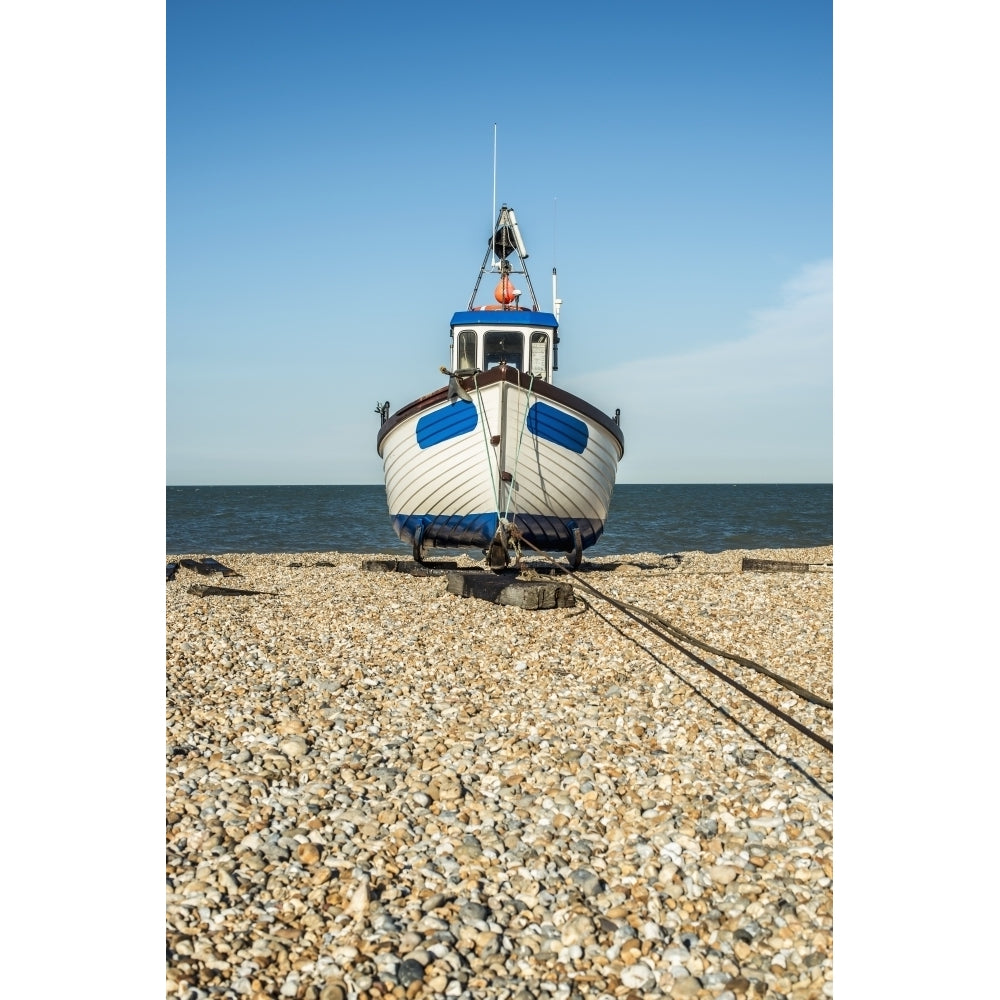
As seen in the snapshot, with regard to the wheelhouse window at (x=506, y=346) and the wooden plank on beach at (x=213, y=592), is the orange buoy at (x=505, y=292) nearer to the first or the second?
the wheelhouse window at (x=506, y=346)

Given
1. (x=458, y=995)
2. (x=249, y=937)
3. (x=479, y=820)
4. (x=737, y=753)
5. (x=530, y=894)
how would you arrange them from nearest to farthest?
(x=458, y=995), (x=249, y=937), (x=530, y=894), (x=479, y=820), (x=737, y=753)

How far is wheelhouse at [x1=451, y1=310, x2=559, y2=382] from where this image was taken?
46.9 feet

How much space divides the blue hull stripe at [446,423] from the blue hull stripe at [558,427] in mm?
867

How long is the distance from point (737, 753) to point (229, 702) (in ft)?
11.0

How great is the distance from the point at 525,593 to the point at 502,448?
12.5ft

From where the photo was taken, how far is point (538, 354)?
14.4 metres

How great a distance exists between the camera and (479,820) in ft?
13.4

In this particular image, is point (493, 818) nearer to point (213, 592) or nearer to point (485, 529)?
point (213, 592)

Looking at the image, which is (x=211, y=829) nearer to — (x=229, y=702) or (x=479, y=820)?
(x=479, y=820)

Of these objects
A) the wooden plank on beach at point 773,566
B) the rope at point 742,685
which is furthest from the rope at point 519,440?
the wooden plank on beach at point 773,566

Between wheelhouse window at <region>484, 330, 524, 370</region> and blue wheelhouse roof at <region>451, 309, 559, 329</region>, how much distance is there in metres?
0.16

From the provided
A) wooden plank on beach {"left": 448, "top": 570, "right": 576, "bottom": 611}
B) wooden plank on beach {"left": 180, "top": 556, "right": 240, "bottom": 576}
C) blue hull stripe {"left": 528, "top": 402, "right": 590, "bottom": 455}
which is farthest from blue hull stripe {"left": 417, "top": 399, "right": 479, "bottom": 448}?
wooden plank on beach {"left": 180, "top": 556, "right": 240, "bottom": 576}
